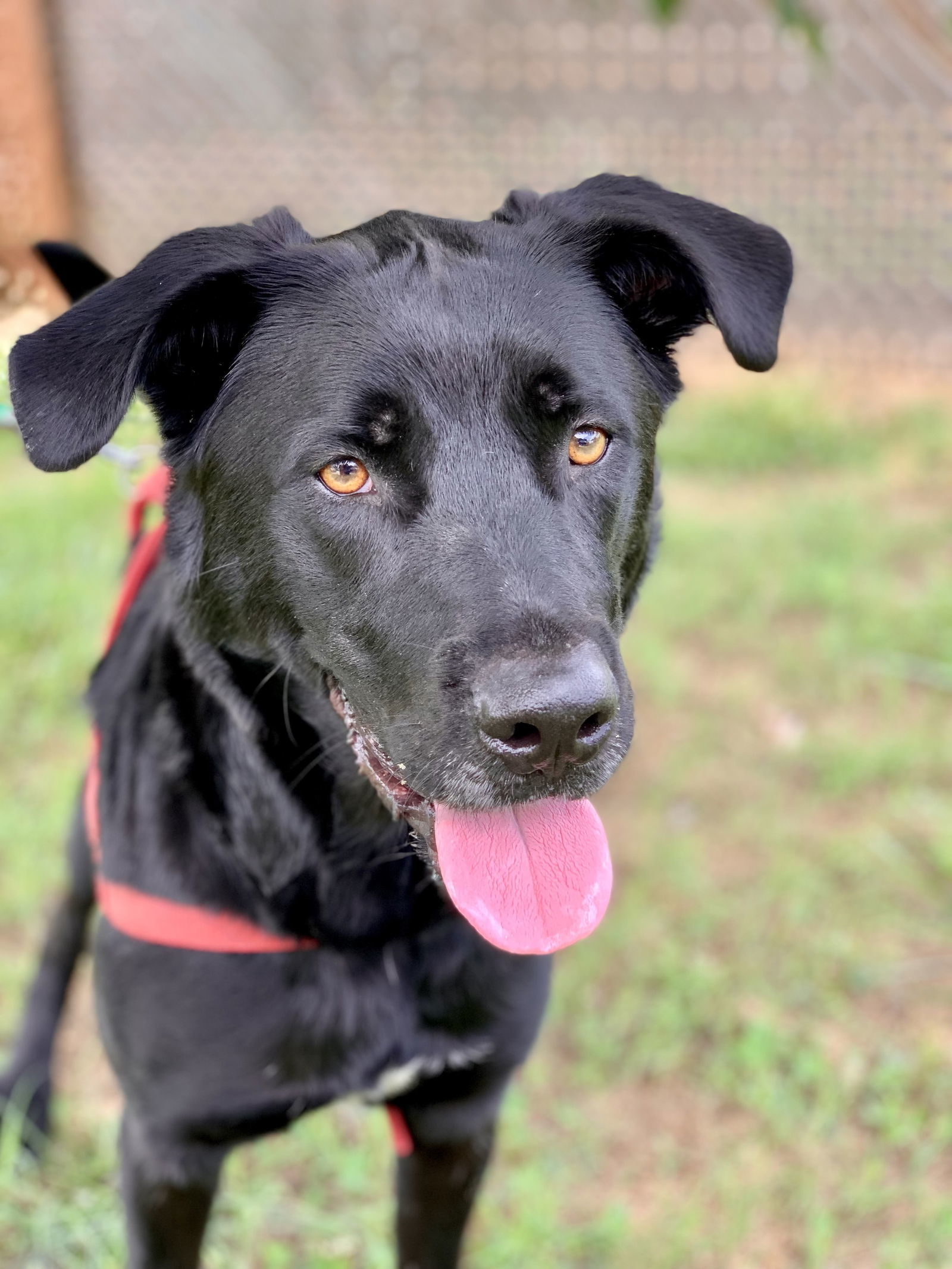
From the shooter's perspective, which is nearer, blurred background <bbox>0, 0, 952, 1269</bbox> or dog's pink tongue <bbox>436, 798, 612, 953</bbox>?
dog's pink tongue <bbox>436, 798, 612, 953</bbox>

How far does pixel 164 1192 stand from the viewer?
6.48 feet

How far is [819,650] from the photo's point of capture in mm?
4309

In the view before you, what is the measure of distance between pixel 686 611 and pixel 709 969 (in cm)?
181

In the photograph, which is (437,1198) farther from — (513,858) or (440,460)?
(440,460)

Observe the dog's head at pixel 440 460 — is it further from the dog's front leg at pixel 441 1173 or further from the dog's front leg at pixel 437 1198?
the dog's front leg at pixel 437 1198

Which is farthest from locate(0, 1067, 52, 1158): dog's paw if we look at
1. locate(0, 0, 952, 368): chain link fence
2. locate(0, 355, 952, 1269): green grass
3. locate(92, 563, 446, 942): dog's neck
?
locate(0, 0, 952, 368): chain link fence

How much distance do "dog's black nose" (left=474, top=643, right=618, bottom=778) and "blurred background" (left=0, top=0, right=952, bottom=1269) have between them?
1.29m

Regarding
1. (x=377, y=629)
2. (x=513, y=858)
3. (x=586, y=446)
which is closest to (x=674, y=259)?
(x=586, y=446)

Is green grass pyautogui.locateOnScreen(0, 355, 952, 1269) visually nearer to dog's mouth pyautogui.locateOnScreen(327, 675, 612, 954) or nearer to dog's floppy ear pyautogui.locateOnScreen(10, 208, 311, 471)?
dog's mouth pyautogui.locateOnScreen(327, 675, 612, 954)

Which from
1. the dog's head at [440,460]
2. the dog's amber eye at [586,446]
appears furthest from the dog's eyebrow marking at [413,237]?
the dog's amber eye at [586,446]

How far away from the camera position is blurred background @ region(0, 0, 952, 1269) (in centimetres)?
258

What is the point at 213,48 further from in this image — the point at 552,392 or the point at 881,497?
the point at 552,392

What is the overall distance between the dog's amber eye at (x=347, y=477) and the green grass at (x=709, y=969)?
1.68 metres

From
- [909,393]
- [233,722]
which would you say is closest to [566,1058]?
[233,722]
